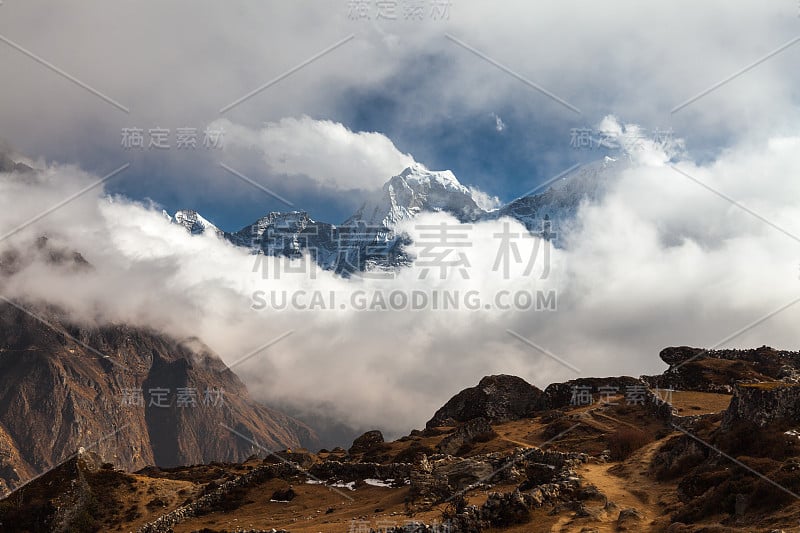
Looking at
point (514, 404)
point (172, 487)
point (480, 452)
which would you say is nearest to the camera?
point (480, 452)

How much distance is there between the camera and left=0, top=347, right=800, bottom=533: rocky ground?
75.7 ft

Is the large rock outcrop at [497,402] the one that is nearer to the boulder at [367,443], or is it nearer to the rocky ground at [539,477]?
the rocky ground at [539,477]

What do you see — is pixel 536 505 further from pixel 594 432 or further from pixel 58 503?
pixel 58 503

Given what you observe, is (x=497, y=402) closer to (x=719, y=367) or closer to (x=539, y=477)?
(x=719, y=367)

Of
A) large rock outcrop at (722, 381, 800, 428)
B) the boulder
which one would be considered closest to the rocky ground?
large rock outcrop at (722, 381, 800, 428)

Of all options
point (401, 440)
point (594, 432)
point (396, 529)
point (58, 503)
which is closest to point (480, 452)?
point (594, 432)

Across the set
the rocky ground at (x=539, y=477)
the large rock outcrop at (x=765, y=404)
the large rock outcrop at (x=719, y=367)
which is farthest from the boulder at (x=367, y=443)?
the large rock outcrop at (x=765, y=404)

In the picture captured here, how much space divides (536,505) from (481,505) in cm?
238

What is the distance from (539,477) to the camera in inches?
1188

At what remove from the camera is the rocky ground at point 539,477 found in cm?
2308

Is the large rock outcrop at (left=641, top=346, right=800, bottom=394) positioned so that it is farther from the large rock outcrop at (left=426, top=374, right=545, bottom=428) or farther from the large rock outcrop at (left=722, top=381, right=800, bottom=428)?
the large rock outcrop at (left=722, top=381, right=800, bottom=428)

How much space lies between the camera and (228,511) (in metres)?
39.4

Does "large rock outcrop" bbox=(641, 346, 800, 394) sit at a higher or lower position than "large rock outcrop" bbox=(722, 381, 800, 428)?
higher

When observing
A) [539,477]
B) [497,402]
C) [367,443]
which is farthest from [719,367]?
[539,477]
